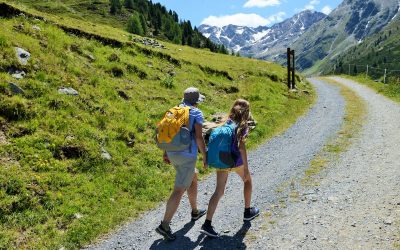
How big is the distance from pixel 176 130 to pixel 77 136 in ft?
23.1

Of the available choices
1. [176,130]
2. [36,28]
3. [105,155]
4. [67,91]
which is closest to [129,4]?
[36,28]

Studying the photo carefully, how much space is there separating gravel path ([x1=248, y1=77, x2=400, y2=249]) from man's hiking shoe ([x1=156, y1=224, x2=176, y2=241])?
1949mm

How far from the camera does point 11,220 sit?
33.5 feet

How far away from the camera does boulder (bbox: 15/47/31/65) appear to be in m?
17.4

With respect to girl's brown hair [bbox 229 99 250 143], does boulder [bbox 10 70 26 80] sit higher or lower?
higher

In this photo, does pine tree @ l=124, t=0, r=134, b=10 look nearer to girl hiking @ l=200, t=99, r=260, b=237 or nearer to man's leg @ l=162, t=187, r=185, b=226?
girl hiking @ l=200, t=99, r=260, b=237

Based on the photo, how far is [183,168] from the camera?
30.3 feet

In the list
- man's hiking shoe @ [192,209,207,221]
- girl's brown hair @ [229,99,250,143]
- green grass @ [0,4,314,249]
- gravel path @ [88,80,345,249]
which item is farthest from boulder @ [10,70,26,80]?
girl's brown hair @ [229,99,250,143]

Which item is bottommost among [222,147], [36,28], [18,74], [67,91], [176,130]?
[222,147]

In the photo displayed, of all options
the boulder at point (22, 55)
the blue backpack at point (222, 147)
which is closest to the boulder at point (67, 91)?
the boulder at point (22, 55)

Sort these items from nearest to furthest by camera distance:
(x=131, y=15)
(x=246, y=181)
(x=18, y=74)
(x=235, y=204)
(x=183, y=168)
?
(x=183, y=168) → (x=246, y=181) → (x=235, y=204) → (x=18, y=74) → (x=131, y=15)

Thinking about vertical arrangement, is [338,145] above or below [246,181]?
below

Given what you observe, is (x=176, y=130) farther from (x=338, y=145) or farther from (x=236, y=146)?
(x=338, y=145)

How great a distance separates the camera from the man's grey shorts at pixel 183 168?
30.0 ft
